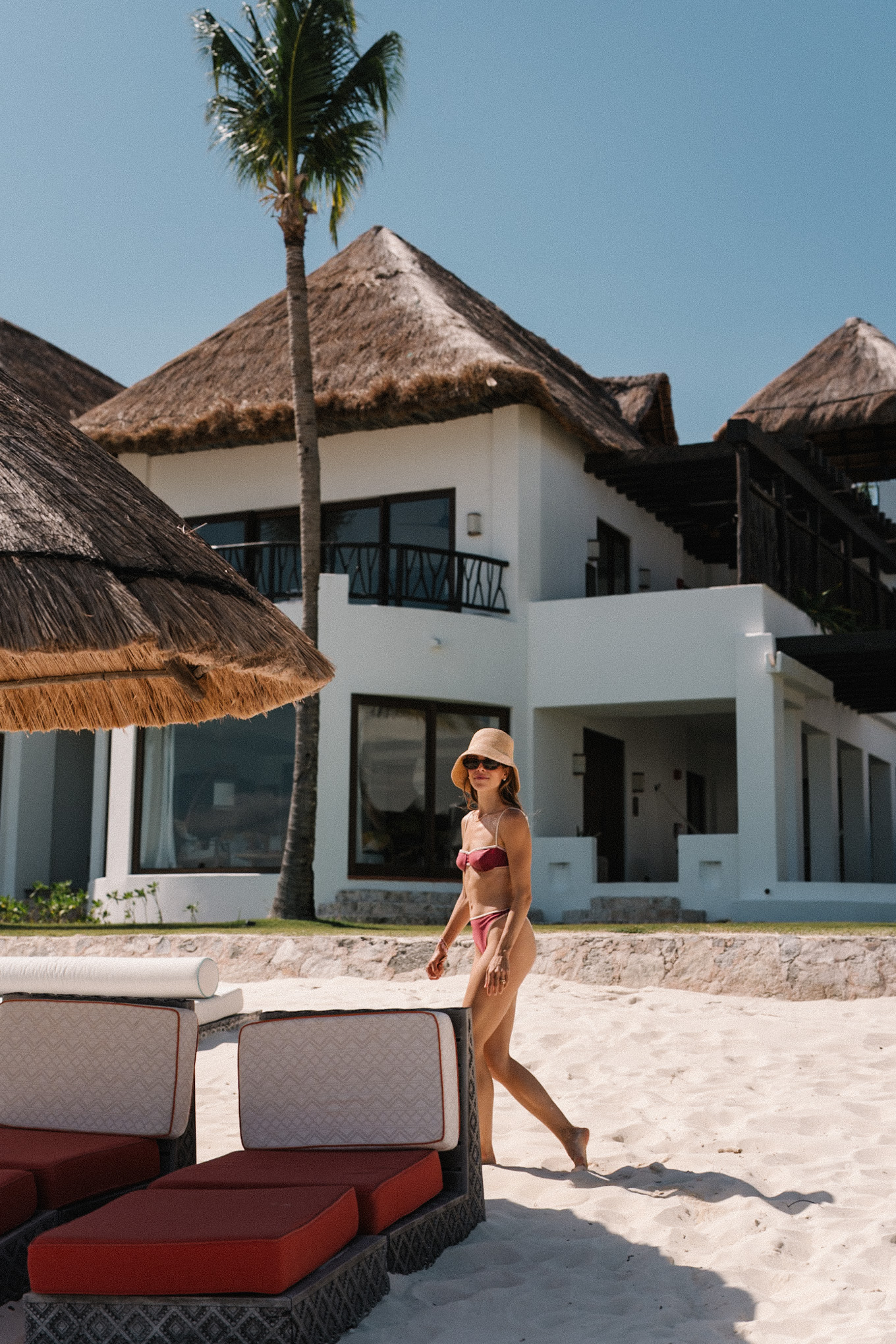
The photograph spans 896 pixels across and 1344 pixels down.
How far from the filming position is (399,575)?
13.9 meters

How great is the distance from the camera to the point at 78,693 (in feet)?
18.8

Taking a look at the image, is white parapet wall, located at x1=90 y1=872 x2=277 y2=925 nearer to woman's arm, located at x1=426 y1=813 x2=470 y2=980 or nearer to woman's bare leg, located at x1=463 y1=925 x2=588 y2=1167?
woman's arm, located at x1=426 y1=813 x2=470 y2=980

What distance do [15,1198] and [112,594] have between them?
62.1 inches

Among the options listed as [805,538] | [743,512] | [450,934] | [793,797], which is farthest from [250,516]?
[450,934]

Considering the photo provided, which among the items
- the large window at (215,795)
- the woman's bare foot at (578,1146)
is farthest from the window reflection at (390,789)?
the woman's bare foot at (578,1146)

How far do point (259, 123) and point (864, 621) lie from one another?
939cm

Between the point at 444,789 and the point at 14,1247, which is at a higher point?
the point at 444,789

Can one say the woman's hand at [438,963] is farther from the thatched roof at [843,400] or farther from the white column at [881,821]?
the thatched roof at [843,400]

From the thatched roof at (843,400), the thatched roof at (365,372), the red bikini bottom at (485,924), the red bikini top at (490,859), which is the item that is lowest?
the red bikini bottom at (485,924)

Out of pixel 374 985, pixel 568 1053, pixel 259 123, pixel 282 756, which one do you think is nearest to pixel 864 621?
pixel 282 756

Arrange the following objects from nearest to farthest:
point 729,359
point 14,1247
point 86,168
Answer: point 14,1247 → point 86,168 → point 729,359

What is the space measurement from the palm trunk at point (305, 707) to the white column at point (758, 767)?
3966 mm

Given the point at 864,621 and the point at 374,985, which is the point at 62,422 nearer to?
the point at 374,985

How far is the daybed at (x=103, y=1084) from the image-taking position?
12.8 ft
